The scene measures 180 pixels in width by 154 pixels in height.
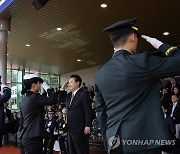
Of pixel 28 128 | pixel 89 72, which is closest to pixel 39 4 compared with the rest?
pixel 28 128

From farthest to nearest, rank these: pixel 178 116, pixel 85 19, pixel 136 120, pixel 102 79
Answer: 1. pixel 85 19
2. pixel 178 116
3. pixel 102 79
4. pixel 136 120

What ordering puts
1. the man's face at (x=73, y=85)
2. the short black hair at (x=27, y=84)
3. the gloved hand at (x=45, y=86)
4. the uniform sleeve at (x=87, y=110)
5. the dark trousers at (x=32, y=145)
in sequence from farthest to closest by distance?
the man's face at (x=73, y=85), the uniform sleeve at (x=87, y=110), the gloved hand at (x=45, y=86), the short black hair at (x=27, y=84), the dark trousers at (x=32, y=145)

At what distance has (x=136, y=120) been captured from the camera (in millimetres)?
1829

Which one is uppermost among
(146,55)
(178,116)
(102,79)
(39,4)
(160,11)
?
(160,11)

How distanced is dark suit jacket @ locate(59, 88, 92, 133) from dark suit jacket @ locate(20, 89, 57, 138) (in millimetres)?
690

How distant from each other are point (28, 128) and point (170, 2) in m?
6.28

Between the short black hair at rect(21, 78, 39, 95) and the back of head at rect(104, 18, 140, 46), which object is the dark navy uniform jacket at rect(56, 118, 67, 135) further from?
the back of head at rect(104, 18, 140, 46)

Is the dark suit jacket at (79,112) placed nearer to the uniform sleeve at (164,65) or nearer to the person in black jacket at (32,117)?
the person in black jacket at (32,117)

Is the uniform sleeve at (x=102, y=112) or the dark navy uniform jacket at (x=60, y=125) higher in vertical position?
the uniform sleeve at (x=102, y=112)

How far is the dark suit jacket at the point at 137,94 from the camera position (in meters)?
1.79

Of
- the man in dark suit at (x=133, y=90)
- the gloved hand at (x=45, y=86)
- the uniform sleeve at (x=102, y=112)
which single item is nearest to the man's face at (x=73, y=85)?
the gloved hand at (x=45, y=86)

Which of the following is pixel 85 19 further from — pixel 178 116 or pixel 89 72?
pixel 89 72

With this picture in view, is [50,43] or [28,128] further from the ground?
[50,43]

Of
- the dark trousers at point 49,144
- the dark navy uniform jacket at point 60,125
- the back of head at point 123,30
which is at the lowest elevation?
the dark trousers at point 49,144
